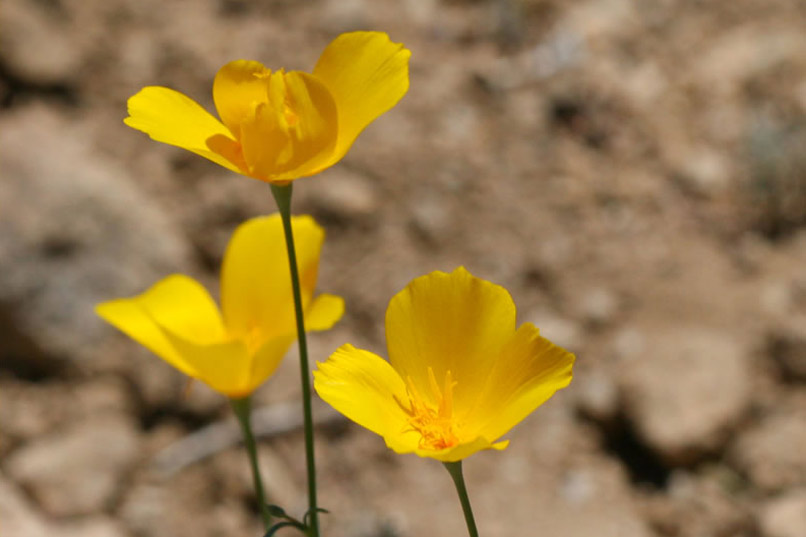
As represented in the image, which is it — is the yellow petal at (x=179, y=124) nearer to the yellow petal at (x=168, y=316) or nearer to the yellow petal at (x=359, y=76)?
the yellow petal at (x=359, y=76)

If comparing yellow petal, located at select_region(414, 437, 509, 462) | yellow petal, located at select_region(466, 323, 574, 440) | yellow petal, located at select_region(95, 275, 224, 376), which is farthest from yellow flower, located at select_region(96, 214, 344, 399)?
yellow petal, located at select_region(414, 437, 509, 462)

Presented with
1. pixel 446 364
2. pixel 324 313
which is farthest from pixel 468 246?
pixel 446 364

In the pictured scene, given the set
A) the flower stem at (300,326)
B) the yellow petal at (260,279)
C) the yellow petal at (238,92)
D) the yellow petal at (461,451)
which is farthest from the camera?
the yellow petal at (260,279)

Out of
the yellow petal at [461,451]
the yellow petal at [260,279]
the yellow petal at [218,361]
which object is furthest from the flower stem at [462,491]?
the yellow petal at [260,279]

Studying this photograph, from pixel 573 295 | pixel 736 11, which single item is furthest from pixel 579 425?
pixel 736 11

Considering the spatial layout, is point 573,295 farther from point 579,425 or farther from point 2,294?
point 2,294

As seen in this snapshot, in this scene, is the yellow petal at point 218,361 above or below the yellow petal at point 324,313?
below

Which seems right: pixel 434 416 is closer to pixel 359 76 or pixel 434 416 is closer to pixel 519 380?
pixel 519 380
